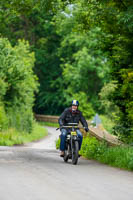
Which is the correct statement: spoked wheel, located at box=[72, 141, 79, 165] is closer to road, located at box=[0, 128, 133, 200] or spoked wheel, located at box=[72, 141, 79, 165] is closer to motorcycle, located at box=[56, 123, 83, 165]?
motorcycle, located at box=[56, 123, 83, 165]

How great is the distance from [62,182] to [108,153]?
4.90 meters

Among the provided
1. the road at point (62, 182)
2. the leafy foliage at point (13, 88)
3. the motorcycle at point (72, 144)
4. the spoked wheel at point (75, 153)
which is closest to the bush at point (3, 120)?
the leafy foliage at point (13, 88)

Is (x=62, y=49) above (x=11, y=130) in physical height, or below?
above

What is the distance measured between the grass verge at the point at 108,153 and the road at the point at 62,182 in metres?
0.36

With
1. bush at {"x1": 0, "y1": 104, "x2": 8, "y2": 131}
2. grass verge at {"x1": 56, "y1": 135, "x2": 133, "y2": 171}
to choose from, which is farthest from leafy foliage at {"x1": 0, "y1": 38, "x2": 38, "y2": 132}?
grass verge at {"x1": 56, "y1": 135, "x2": 133, "y2": 171}

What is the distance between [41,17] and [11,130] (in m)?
31.0

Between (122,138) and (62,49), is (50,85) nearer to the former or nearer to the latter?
(62,49)

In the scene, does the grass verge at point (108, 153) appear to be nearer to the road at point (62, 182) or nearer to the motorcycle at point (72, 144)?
the road at point (62, 182)

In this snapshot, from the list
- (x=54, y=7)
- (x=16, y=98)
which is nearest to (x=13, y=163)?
(x=54, y=7)

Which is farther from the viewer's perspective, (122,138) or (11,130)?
(11,130)

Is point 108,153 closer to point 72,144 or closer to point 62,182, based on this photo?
point 72,144

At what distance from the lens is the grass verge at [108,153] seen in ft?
43.7

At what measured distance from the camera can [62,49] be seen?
61.1 meters

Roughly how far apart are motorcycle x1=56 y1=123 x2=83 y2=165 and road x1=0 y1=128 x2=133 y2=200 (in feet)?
2.35
